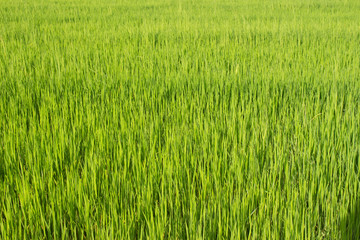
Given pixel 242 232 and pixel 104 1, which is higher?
pixel 104 1

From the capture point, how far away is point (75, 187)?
0.98 m

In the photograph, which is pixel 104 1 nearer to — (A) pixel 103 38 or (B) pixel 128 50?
(A) pixel 103 38

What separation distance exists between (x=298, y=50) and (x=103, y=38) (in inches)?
75.9

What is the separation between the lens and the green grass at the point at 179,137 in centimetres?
91

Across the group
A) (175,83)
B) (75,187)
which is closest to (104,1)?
(175,83)

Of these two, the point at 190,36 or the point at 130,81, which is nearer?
the point at 130,81

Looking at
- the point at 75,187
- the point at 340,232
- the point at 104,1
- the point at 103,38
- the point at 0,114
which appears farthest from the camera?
the point at 104,1

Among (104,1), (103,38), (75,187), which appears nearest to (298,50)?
(103,38)

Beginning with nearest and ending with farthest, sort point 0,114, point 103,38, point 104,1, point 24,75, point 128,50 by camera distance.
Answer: point 0,114, point 24,75, point 128,50, point 103,38, point 104,1

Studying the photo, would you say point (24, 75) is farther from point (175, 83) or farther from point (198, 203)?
point (198, 203)

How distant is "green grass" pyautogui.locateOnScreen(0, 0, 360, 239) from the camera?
2.99ft

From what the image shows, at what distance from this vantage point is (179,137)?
1.35 m

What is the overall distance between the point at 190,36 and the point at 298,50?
1.18 meters

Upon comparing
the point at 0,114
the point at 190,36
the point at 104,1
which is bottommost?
the point at 0,114
